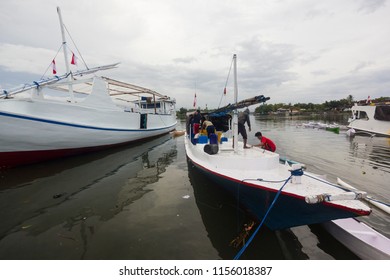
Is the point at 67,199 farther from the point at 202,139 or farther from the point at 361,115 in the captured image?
the point at 361,115

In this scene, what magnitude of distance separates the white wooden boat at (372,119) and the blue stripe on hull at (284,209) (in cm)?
2567

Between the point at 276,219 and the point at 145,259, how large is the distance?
109 inches

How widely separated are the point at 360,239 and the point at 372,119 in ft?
88.0

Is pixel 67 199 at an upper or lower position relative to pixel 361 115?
lower

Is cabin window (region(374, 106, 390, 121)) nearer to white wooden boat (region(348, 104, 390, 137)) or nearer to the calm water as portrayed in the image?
white wooden boat (region(348, 104, 390, 137))

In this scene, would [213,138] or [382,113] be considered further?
[382,113]

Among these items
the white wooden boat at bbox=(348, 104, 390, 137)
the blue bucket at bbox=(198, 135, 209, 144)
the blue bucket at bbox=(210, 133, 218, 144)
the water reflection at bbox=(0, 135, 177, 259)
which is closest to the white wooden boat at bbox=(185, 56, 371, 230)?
the blue bucket at bbox=(210, 133, 218, 144)

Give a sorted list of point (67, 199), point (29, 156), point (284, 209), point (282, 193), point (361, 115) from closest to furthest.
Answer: point (282, 193)
point (284, 209)
point (67, 199)
point (29, 156)
point (361, 115)

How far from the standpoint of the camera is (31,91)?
9.99 meters

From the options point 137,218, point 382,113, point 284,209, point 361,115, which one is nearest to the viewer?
point 284,209

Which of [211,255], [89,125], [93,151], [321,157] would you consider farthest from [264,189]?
[93,151]

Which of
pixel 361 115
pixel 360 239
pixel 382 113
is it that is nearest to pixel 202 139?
pixel 360 239

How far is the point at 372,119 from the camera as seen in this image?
2208 centimetres

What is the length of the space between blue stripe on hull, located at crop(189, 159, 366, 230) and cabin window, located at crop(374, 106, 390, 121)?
26.4 metres
